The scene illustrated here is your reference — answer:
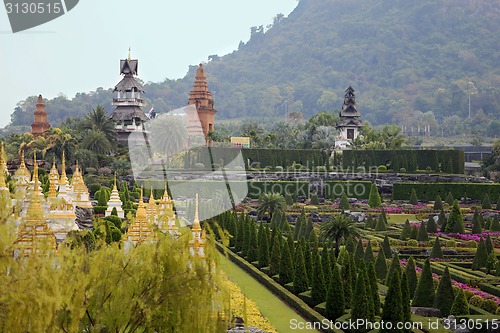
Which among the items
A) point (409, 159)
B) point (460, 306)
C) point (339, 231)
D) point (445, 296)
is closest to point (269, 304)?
point (445, 296)

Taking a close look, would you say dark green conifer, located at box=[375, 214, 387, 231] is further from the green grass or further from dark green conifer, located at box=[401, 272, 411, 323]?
dark green conifer, located at box=[401, 272, 411, 323]

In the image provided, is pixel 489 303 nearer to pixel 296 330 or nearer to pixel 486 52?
pixel 296 330

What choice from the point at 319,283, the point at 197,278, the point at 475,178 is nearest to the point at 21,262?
the point at 197,278

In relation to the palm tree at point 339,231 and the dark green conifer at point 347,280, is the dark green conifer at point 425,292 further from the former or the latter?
the palm tree at point 339,231

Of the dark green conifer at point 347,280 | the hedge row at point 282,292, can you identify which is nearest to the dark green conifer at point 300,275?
the hedge row at point 282,292

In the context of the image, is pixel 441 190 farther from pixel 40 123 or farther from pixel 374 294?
pixel 40 123

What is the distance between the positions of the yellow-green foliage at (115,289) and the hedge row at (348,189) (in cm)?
4562

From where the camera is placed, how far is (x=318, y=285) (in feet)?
82.2

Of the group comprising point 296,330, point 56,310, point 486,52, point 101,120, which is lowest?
point 296,330

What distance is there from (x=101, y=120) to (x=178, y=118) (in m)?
7.47

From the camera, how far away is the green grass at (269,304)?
2361 centimetres

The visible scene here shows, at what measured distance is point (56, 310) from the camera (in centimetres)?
1338

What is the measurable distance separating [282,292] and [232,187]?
32.9 metres

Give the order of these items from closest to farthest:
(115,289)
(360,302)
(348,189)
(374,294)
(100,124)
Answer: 1. (115,289)
2. (360,302)
3. (374,294)
4. (348,189)
5. (100,124)
